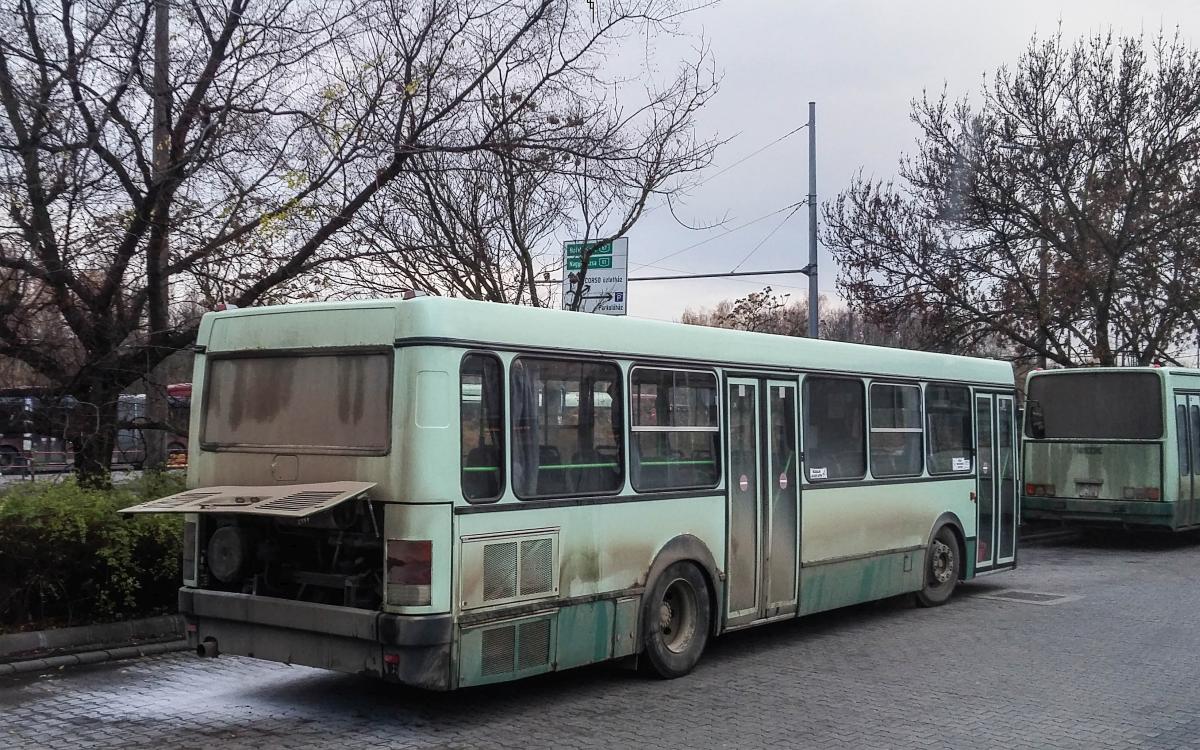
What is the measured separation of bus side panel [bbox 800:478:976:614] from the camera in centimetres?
1027

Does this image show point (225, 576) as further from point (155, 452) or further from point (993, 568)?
point (993, 568)

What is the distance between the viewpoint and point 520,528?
7.45m

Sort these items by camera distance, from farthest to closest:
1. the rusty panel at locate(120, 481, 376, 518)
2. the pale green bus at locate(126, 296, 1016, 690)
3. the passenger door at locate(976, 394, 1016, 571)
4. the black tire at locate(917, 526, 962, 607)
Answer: the passenger door at locate(976, 394, 1016, 571)
the black tire at locate(917, 526, 962, 607)
the pale green bus at locate(126, 296, 1016, 690)
the rusty panel at locate(120, 481, 376, 518)

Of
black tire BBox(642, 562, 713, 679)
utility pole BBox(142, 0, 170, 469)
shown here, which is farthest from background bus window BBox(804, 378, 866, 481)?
utility pole BBox(142, 0, 170, 469)

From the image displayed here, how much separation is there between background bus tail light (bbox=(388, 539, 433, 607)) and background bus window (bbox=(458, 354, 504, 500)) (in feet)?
1.47

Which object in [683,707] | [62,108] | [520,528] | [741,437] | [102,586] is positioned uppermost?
[62,108]

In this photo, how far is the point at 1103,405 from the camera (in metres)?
A: 18.6

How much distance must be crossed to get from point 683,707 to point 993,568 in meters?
6.69

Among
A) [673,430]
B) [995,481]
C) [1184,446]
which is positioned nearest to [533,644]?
[673,430]

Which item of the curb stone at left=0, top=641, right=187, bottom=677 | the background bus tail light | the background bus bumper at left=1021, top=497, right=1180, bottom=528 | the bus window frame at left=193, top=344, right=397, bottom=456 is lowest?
the curb stone at left=0, top=641, right=187, bottom=677

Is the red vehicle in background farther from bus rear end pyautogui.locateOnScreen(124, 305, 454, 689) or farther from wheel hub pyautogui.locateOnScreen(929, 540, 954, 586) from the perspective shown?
wheel hub pyautogui.locateOnScreen(929, 540, 954, 586)

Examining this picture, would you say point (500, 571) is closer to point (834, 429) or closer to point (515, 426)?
point (515, 426)

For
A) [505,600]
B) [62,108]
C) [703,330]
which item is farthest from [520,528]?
[62,108]

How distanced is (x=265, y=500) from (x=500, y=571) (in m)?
1.48
